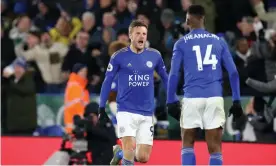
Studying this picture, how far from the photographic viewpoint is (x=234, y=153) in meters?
12.7

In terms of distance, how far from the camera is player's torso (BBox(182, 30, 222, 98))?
984 centimetres

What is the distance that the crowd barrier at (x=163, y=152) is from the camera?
12.5m

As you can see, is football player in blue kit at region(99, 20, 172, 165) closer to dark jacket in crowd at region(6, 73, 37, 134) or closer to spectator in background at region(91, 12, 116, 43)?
dark jacket in crowd at region(6, 73, 37, 134)

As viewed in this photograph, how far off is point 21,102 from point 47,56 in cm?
124

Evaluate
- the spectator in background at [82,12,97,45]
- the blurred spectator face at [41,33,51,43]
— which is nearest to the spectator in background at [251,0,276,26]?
the spectator in background at [82,12,97,45]

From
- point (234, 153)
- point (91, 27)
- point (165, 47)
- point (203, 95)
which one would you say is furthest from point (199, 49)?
point (91, 27)

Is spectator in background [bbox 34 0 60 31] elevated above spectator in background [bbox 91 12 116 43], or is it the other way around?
spectator in background [bbox 34 0 60 31]

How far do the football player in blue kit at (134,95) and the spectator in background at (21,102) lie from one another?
14.9ft

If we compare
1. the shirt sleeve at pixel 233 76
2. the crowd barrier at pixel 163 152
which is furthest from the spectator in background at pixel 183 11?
the shirt sleeve at pixel 233 76

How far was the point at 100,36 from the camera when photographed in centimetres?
1553

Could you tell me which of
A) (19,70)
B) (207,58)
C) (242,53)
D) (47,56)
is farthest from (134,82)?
(47,56)

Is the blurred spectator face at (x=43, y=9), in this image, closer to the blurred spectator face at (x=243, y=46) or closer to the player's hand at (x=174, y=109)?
the blurred spectator face at (x=243, y=46)

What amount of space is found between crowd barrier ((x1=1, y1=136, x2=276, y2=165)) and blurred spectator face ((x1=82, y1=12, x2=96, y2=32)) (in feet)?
8.58

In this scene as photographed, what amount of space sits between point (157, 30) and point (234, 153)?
2.94 m
